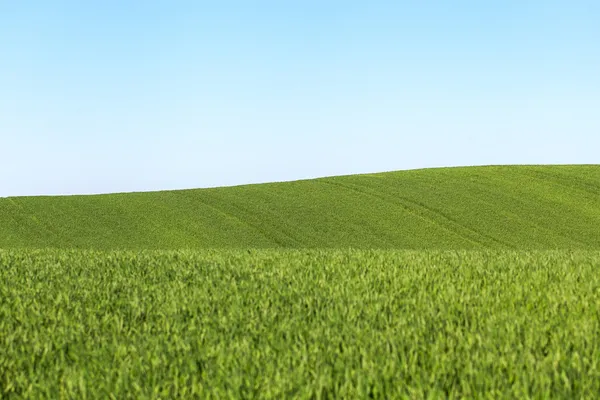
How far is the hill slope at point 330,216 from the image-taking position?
35781mm

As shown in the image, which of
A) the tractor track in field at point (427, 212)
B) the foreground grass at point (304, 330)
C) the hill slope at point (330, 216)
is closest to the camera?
the foreground grass at point (304, 330)

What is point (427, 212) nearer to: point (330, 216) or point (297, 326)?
point (330, 216)

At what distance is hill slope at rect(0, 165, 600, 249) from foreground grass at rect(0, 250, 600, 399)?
22.4 metres

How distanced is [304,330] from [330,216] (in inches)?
1297

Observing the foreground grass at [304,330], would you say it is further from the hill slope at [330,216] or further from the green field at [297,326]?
the hill slope at [330,216]

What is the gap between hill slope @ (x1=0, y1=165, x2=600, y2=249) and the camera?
117 feet

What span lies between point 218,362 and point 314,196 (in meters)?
39.3

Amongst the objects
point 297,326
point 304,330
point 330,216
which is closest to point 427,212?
point 330,216

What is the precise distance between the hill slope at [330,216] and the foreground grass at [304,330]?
22.4 m

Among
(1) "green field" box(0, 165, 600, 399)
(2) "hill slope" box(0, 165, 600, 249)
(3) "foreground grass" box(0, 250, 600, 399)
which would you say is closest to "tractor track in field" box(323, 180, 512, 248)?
(2) "hill slope" box(0, 165, 600, 249)

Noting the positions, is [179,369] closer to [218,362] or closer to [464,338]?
[218,362]

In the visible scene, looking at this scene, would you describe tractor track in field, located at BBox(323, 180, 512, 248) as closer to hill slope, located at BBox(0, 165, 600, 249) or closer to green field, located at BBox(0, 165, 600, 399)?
hill slope, located at BBox(0, 165, 600, 249)

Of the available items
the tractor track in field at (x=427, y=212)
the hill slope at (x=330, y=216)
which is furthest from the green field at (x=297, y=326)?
the tractor track in field at (x=427, y=212)

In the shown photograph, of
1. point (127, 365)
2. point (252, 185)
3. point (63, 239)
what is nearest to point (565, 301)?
point (127, 365)
